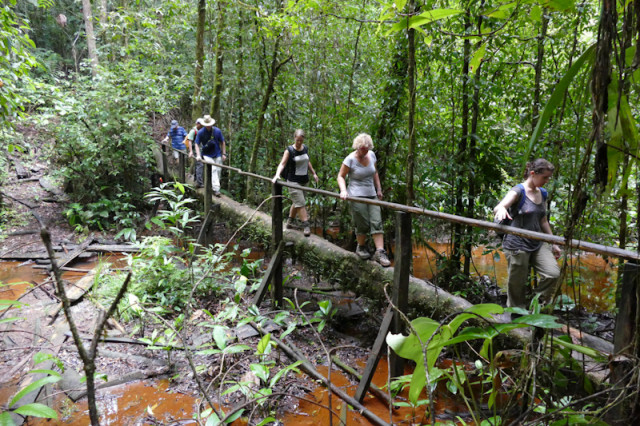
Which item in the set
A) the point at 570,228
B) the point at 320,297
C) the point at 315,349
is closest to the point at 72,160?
the point at 320,297

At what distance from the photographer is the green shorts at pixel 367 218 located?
4758 mm

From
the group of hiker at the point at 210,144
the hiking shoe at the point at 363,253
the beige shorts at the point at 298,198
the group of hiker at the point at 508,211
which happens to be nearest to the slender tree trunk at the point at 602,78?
the group of hiker at the point at 508,211

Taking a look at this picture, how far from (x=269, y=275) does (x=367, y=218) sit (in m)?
1.55

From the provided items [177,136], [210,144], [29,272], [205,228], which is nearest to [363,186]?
[205,228]

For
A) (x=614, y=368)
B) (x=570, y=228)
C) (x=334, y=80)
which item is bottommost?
(x=614, y=368)

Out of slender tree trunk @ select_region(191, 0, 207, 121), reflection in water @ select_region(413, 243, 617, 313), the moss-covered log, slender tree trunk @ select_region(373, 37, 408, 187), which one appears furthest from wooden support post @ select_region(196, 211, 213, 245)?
slender tree trunk @ select_region(191, 0, 207, 121)

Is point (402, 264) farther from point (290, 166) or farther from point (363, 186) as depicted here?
point (290, 166)

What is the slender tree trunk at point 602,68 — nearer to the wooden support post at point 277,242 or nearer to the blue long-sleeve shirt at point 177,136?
the wooden support post at point 277,242

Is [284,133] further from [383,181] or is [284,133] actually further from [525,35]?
[525,35]

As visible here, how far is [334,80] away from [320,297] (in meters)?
5.27

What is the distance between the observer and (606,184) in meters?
1.05

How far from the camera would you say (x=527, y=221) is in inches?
149

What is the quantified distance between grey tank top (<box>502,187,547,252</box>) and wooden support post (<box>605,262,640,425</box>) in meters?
1.85

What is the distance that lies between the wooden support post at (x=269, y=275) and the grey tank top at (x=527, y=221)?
9.55 feet
